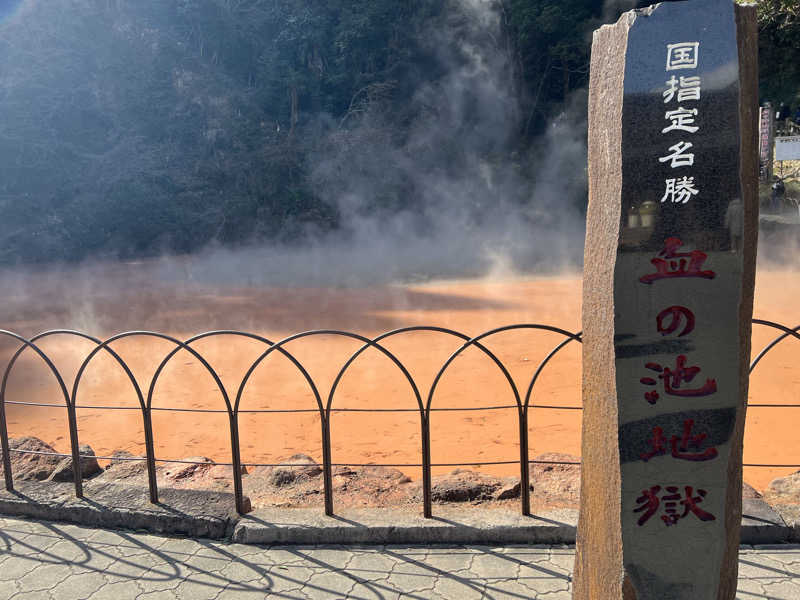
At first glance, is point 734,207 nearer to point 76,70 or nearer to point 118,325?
point 118,325

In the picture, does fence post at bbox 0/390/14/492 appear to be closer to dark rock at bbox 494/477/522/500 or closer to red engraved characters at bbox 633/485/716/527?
dark rock at bbox 494/477/522/500

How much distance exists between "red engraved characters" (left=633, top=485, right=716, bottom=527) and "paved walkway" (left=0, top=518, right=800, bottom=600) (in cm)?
89

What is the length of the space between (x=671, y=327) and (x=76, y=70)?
24.9 m

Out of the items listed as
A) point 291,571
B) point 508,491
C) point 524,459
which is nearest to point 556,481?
point 508,491

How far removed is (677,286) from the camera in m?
1.98

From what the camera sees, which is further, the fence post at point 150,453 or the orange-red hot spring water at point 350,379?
the orange-red hot spring water at point 350,379

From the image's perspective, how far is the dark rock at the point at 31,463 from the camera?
4.31 m

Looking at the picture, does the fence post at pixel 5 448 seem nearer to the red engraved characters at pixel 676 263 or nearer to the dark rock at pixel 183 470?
the dark rock at pixel 183 470

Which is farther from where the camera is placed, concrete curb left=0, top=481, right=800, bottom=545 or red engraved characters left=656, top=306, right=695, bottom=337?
concrete curb left=0, top=481, right=800, bottom=545

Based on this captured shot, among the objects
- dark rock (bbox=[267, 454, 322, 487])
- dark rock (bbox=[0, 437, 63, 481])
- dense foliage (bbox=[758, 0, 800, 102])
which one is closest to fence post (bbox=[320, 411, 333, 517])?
dark rock (bbox=[267, 454, 322, 487])

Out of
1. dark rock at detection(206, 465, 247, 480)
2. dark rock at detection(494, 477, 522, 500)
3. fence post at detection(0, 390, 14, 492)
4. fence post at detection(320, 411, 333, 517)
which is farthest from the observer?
dark rock at detection(206, 465, 247, 480)

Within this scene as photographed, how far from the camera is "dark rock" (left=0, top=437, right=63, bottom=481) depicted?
431 centimetres

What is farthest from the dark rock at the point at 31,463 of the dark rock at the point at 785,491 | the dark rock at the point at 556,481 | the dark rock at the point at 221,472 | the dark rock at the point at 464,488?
the dark rock at the point at 785,491


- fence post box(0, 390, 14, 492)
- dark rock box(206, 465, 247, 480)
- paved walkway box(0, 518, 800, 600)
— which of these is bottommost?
dark rock box(206, 465, 247, 480)
